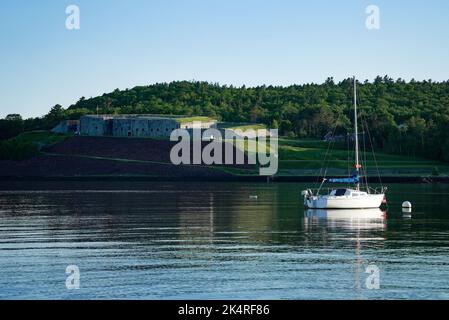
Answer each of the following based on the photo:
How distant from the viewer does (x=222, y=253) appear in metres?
38.1

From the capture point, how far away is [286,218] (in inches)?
2245

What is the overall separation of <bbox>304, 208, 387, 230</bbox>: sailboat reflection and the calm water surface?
0.07 metres

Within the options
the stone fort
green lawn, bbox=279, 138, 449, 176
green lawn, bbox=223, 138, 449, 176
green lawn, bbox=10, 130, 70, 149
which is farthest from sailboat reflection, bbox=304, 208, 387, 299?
green lawn, bbox=10, 130, 70, 149

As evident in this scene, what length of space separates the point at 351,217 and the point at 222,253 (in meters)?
22.3

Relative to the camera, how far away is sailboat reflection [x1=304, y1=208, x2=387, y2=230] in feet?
172

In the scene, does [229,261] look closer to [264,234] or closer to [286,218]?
[264,234]

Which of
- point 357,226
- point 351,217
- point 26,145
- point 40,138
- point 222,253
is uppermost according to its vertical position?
point 40,138

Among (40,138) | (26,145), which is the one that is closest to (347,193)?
(26,145)

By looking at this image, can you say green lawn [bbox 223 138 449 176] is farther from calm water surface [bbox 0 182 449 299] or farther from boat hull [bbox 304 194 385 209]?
calm water surface [bbox 0 182 449 299]

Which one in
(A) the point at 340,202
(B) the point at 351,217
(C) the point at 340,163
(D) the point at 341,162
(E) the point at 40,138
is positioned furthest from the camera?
(E) the point at 40,138

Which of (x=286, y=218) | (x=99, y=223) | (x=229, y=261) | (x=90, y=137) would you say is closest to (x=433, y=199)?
(x=286, y=218)

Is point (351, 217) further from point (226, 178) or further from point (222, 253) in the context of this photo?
point (226, 178)

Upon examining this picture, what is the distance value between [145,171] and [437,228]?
109637 millimetres
